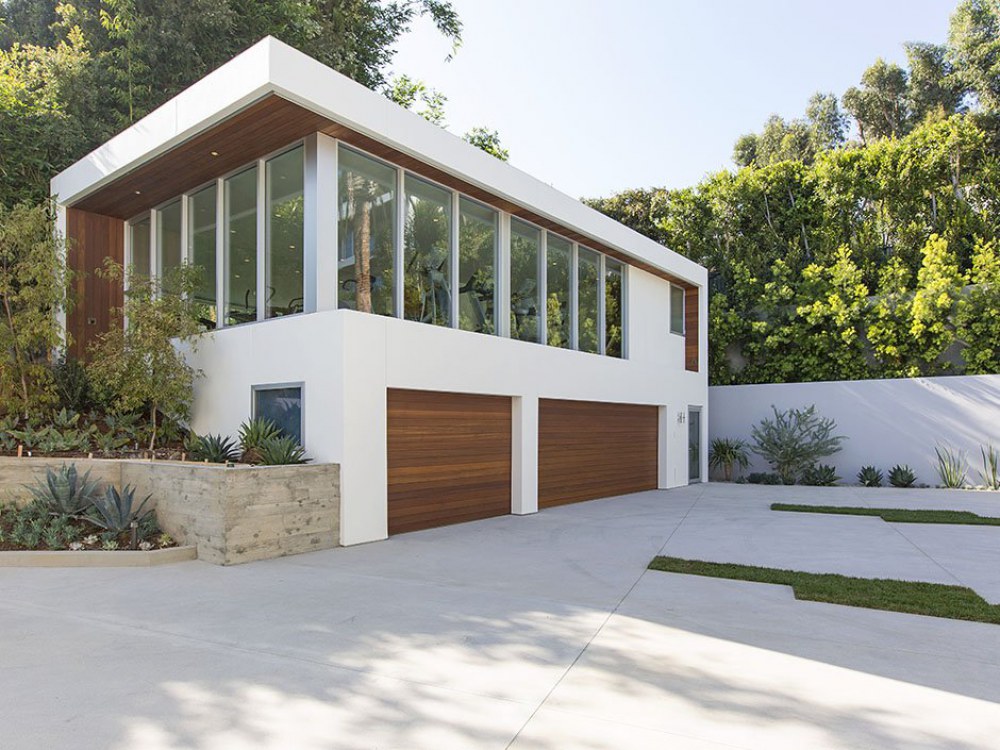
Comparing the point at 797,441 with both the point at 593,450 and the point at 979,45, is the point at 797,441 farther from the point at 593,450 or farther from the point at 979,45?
the point at 979,45

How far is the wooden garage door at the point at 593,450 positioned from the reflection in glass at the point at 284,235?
14.7ft

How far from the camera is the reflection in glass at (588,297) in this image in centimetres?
1249

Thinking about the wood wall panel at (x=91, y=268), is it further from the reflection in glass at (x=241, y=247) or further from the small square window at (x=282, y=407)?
the small square window at (x=282, y=407)

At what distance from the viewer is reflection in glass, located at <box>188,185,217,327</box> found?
9438mm

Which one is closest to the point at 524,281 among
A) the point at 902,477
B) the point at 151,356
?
the point at 151,356

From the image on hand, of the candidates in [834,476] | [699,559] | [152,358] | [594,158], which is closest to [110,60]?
[152,358]

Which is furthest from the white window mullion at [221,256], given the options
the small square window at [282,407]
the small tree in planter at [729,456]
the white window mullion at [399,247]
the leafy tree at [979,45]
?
the leafy tree at [979,45]

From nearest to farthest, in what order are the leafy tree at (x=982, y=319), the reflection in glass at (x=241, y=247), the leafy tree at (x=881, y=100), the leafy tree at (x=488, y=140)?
the reflection in glass at (x=241, y=247) < the leafy tree at (x=982, y=319) < the leafy tree at (x=488, y=140) < the leafy tree at (x=881, y=100)

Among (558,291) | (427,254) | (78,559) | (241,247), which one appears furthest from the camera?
(558,291)

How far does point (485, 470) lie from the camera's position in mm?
9703

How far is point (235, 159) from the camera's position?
28.9 feet

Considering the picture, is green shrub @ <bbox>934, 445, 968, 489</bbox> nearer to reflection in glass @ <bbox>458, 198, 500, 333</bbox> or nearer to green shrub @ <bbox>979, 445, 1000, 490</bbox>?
green shrub @ <bbox>979, 445, 1000, 490</bbox>

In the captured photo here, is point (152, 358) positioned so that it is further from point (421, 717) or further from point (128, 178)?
point (421, 717)

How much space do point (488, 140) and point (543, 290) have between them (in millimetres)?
12971
